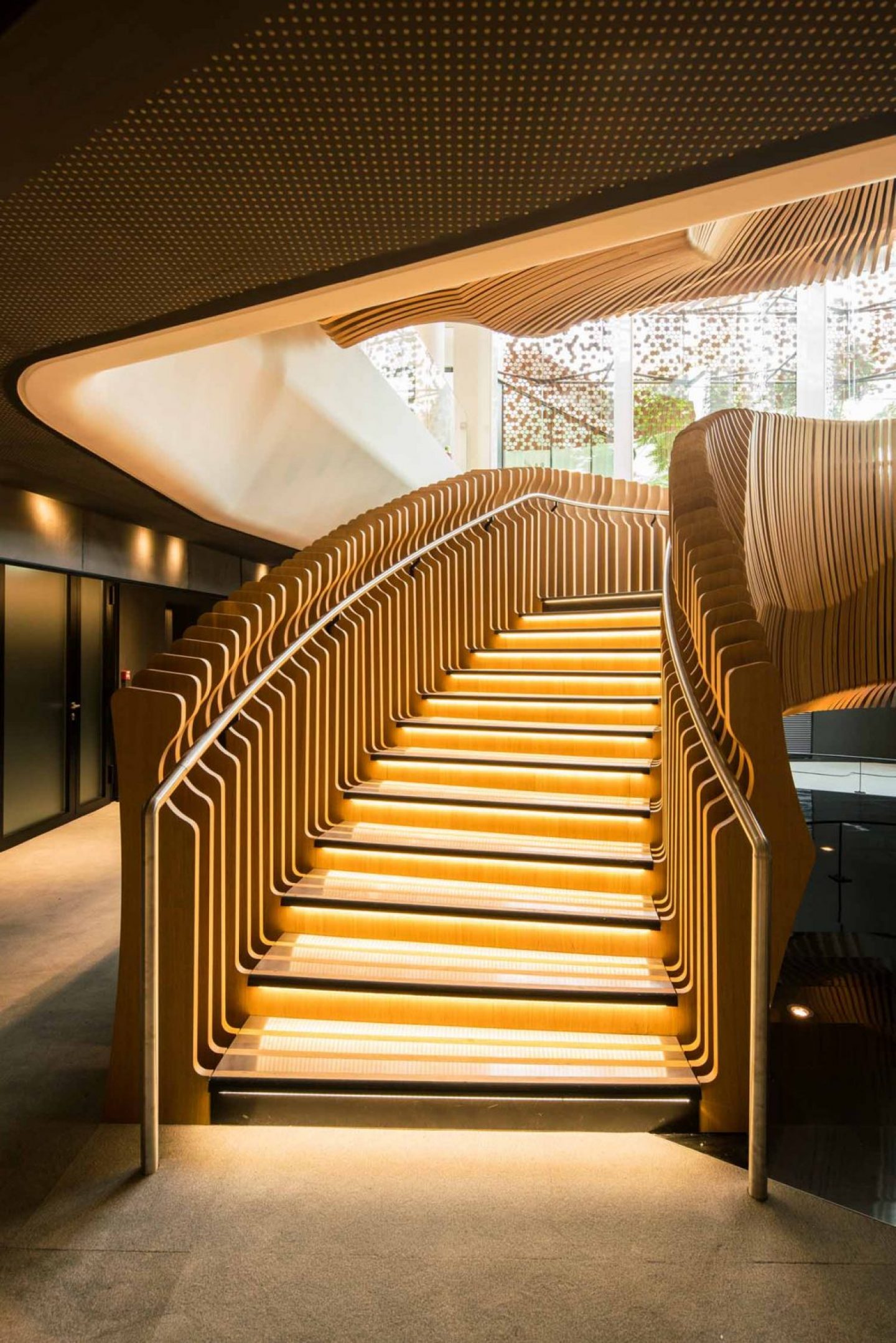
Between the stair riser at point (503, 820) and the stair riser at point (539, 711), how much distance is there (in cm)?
96

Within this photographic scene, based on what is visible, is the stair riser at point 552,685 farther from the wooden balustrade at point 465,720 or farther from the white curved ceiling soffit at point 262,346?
the white curved ceiling soffit at point 262,346

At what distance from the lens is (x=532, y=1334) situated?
64.6 inches

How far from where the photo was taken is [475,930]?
3.16 metres

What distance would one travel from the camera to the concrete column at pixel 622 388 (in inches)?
574

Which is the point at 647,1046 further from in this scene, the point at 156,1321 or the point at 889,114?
the point at 889,114

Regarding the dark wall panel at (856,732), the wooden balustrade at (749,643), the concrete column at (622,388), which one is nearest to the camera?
the wooden balustrade at (749,643)

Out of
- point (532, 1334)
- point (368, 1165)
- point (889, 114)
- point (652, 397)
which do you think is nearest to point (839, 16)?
point (889, 114)

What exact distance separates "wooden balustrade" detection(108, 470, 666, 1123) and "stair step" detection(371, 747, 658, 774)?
0.61 ft

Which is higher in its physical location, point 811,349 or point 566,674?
point 811,349

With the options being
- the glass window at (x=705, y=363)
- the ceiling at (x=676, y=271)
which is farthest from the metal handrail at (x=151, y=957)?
the glass window at (x=705, y=363)

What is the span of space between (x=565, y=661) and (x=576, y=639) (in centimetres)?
36

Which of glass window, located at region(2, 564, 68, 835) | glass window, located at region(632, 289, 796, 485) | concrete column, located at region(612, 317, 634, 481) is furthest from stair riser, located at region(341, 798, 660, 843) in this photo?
concrete column, located at region(612, 317, 634, 481)

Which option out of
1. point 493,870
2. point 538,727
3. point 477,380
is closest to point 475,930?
point 493,870

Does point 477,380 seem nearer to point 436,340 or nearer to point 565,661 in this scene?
point 436,340
